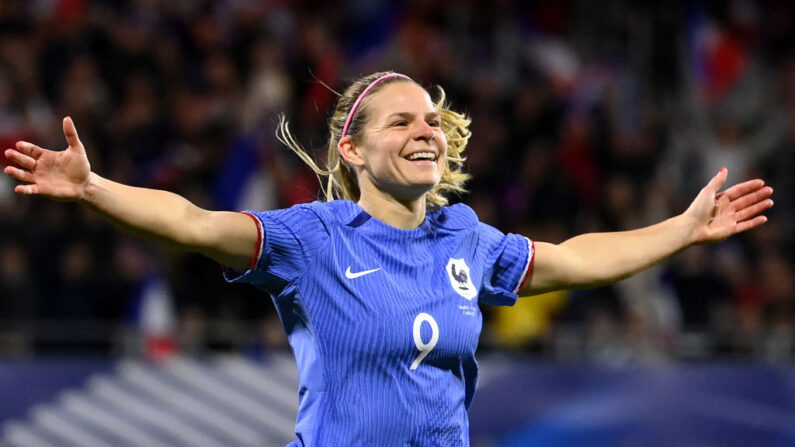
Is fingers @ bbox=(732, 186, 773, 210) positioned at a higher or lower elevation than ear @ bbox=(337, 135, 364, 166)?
higher

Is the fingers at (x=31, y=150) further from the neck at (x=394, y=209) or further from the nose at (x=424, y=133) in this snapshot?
the nose at (x=424, y=133)

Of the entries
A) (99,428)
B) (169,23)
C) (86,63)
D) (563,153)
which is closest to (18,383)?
(99,428)

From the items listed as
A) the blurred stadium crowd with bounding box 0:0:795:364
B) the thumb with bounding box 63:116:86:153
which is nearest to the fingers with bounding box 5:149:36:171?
the thumb with bounding box 63:116:86:153

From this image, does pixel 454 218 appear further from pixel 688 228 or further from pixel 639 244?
pixel 688 228

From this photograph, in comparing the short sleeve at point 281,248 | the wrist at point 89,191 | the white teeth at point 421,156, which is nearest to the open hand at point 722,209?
the white teeth at point 421,156

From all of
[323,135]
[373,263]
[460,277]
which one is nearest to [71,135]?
[373,263]

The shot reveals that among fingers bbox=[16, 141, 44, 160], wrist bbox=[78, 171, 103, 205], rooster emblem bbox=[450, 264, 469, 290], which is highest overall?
rooster emblem bbox=[450, 264, 469, 290]

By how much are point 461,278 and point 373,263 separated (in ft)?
1.01

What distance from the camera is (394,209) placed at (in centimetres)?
390

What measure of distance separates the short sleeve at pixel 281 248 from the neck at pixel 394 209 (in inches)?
10.1

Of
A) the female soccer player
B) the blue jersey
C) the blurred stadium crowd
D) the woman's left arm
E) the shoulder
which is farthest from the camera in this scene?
the blurred stadium crowd

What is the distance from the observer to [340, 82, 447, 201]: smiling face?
3.84 meters

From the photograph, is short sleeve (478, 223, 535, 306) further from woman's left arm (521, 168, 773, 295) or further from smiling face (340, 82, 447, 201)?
smiling face (340, 82, 447, 201)

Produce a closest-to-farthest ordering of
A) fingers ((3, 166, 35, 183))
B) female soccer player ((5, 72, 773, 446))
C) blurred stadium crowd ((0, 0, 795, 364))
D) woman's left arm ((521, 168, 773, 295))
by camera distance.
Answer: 1. fingers ((3, 166, 35, 183))
2. female soccer player ((5, 72, 773, 446))
3. woman's left arm ((521, 168, 773, 295))
4. blurred stadium crowd ((0, 0, 795, 364))
